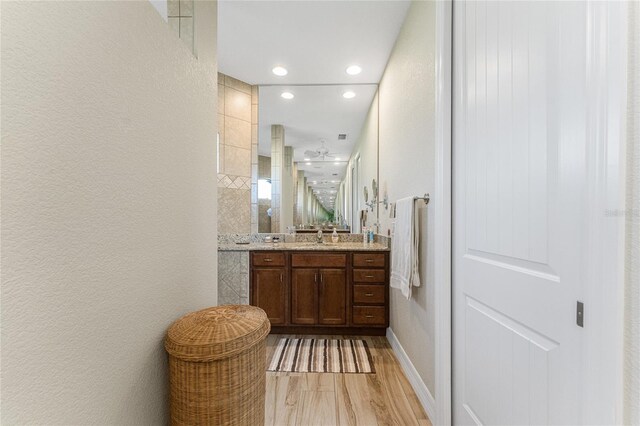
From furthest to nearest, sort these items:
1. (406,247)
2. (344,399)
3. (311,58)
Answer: (311,58), (406,247), (344,399)

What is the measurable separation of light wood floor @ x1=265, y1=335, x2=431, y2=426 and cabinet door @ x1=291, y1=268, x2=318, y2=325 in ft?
2.20

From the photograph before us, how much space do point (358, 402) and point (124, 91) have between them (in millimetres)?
1997

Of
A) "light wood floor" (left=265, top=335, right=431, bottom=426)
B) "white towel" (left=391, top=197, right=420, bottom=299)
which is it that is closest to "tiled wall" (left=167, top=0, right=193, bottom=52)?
"white towel" (left=391, top=197, right=420, bottom=299)

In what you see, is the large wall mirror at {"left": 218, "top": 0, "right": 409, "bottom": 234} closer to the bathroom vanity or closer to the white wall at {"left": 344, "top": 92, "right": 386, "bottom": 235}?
the white wall at {"left": 344, "top": 92, "right": 386, "bottom": 235}

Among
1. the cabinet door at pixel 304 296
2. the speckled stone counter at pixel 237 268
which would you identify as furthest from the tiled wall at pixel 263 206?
the cabinet door at pixel 304 296

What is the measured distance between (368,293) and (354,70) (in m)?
2.22

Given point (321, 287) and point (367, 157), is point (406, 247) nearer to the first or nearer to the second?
point (321, 287)

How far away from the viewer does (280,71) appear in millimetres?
2709

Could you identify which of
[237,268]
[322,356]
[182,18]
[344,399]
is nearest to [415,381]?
[344,399]

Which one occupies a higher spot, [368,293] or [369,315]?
[368,293]

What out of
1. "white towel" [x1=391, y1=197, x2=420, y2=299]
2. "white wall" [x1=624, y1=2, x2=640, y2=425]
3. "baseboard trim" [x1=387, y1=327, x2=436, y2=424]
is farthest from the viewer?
"white towel" [x1=391, y1=197, x2=420, y2=299]

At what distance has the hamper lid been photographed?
961 millimetres

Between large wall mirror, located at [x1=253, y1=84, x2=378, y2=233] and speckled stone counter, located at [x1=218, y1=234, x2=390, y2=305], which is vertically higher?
large wall mirror, located at [x1=253, y1=84, x2=378, y2=233]

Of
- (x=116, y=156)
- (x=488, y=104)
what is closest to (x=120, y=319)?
(x=116, y=156)
